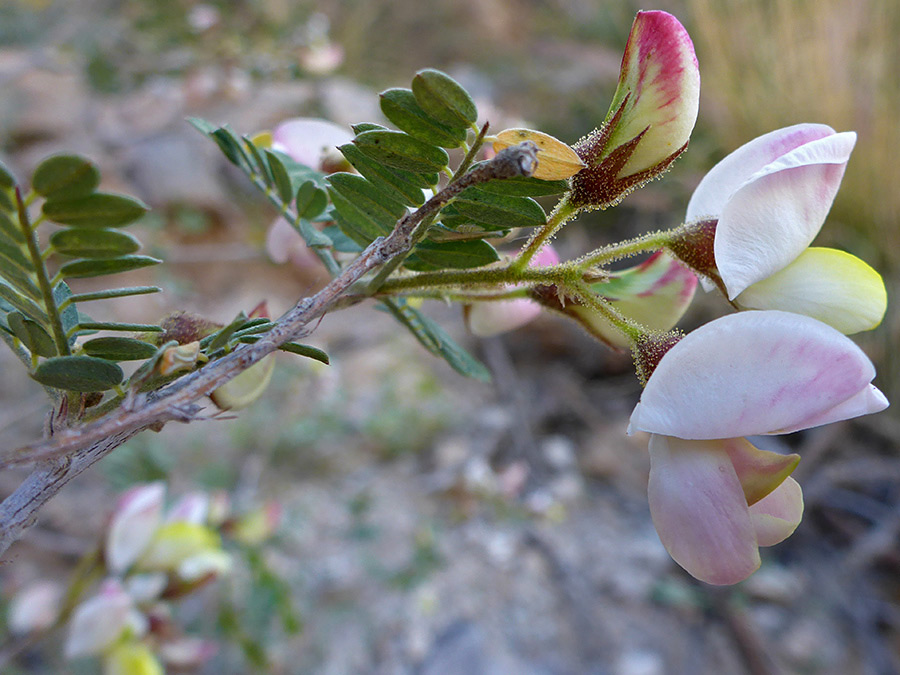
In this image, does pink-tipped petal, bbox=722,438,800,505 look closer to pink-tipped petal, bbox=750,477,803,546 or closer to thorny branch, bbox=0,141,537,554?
pink-tipped petal, bbox=750,477,803,546

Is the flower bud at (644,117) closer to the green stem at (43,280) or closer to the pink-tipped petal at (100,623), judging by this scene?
the green stem at (43,280)

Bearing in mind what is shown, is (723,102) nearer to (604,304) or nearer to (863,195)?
(863,195)

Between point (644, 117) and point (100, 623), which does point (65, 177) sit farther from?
point (100, 623)

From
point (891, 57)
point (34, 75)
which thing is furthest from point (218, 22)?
point (891, 57)

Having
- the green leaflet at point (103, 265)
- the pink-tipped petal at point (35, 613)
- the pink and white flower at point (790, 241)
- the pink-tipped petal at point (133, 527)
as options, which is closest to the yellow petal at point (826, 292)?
the pink and white flower at point (790, 241)

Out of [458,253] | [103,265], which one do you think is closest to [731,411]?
[458,253]
